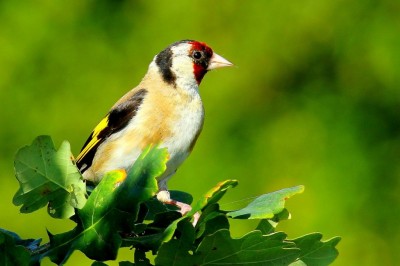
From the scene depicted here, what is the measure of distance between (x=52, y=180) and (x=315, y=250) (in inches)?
12.4

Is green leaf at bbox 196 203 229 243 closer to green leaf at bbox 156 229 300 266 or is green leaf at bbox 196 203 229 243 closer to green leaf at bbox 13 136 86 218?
green leaf at bbox 156 229 300 266

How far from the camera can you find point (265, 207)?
1135 mm

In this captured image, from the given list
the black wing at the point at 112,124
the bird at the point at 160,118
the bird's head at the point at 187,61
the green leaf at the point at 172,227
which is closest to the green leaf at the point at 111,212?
the green leaf at the point at 172,227

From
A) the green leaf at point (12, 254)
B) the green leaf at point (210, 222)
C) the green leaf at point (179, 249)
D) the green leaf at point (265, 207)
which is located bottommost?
the green leaf at point (12, 254)

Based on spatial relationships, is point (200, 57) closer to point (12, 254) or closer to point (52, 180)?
point (52, 180)

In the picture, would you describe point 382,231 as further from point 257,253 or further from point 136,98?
point 257,253

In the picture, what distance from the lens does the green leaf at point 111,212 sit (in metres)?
1.02

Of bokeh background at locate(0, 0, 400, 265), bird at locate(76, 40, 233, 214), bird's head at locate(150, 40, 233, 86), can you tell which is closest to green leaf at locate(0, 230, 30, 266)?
bird at locate(76, 40, 233, 214)

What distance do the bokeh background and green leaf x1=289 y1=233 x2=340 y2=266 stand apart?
187 cm

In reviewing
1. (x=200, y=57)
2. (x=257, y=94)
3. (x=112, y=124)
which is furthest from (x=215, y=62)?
(x=257, y=94)

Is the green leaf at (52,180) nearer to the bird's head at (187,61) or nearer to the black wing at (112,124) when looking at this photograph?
the black wing at (112,124)

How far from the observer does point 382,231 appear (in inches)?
124

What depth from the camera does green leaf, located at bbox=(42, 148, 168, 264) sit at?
102 centimetres

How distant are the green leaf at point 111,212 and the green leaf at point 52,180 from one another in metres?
0.05
